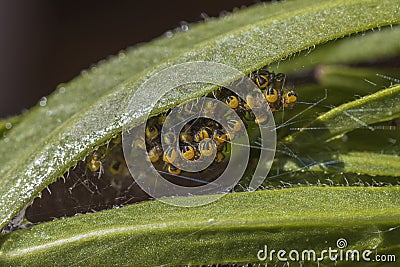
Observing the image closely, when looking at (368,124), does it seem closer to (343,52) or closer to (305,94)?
(305,94)

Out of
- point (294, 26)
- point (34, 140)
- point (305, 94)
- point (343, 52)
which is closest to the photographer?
point (294, 26)

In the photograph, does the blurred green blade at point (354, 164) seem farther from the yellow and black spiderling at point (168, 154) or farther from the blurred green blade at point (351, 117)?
the yellow and black spiderling at point (168, 154)

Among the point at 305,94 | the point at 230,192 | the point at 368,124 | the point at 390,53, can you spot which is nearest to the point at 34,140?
the point at 230,192

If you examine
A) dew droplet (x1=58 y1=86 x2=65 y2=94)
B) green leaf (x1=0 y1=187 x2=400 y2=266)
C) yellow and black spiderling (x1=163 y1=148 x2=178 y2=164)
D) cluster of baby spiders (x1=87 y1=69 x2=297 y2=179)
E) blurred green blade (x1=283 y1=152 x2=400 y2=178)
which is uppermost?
dew droplet (x1=58 y1=86 x2=65 y2=94)

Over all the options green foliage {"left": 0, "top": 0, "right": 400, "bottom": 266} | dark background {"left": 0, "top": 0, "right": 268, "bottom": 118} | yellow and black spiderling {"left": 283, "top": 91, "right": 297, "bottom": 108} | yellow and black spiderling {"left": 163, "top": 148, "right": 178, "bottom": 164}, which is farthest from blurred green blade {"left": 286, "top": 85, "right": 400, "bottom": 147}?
dark background {"left": 0, "top": 0, "right": 268, "bottom": 118}

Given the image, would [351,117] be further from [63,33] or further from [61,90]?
[63,33]

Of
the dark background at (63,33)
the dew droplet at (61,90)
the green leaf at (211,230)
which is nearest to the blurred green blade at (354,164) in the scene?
the green leaf at (211,230)

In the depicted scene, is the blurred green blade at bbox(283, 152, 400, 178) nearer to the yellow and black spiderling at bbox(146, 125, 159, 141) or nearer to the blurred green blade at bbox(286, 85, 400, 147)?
the blurred green blade at bbox(286, 85, 400, 147)
